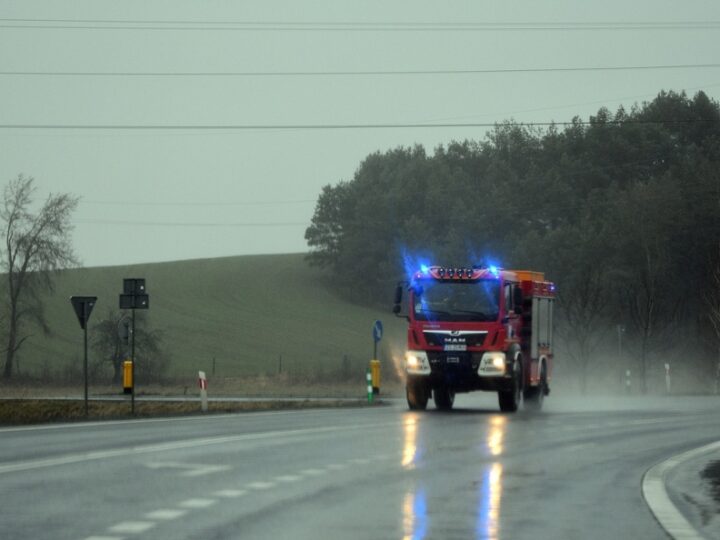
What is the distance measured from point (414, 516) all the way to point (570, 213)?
102001 millimetres

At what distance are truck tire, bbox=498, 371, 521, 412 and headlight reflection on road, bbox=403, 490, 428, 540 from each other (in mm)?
19291

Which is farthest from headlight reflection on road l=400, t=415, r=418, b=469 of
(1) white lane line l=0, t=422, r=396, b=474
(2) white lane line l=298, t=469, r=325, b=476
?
(2) white lane line l=298, t=469, r=325, b=476

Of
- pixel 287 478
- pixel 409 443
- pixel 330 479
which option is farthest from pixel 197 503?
pixel 409 443

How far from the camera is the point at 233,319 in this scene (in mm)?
100688

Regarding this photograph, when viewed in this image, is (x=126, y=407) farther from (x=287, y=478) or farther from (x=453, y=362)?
(x=287, y=478)

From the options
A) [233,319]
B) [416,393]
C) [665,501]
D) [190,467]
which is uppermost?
[233,319]

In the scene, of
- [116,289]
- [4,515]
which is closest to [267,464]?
[4,515]

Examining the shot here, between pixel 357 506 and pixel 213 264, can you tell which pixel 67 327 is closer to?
pixel 213 264

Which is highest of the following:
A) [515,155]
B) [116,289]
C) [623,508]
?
[515,155]

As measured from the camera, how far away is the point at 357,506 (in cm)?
1317

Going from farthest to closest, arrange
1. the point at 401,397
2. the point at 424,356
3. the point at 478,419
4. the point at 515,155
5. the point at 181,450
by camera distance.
Result: 1. the point at 515,155
2. the point at 401,397
3. the point at 424,356
4. the point at 478,419
5. the point at 181,450

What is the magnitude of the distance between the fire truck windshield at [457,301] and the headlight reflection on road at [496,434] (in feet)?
8.44

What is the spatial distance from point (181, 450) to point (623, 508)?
7673mm

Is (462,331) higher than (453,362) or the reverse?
higher
